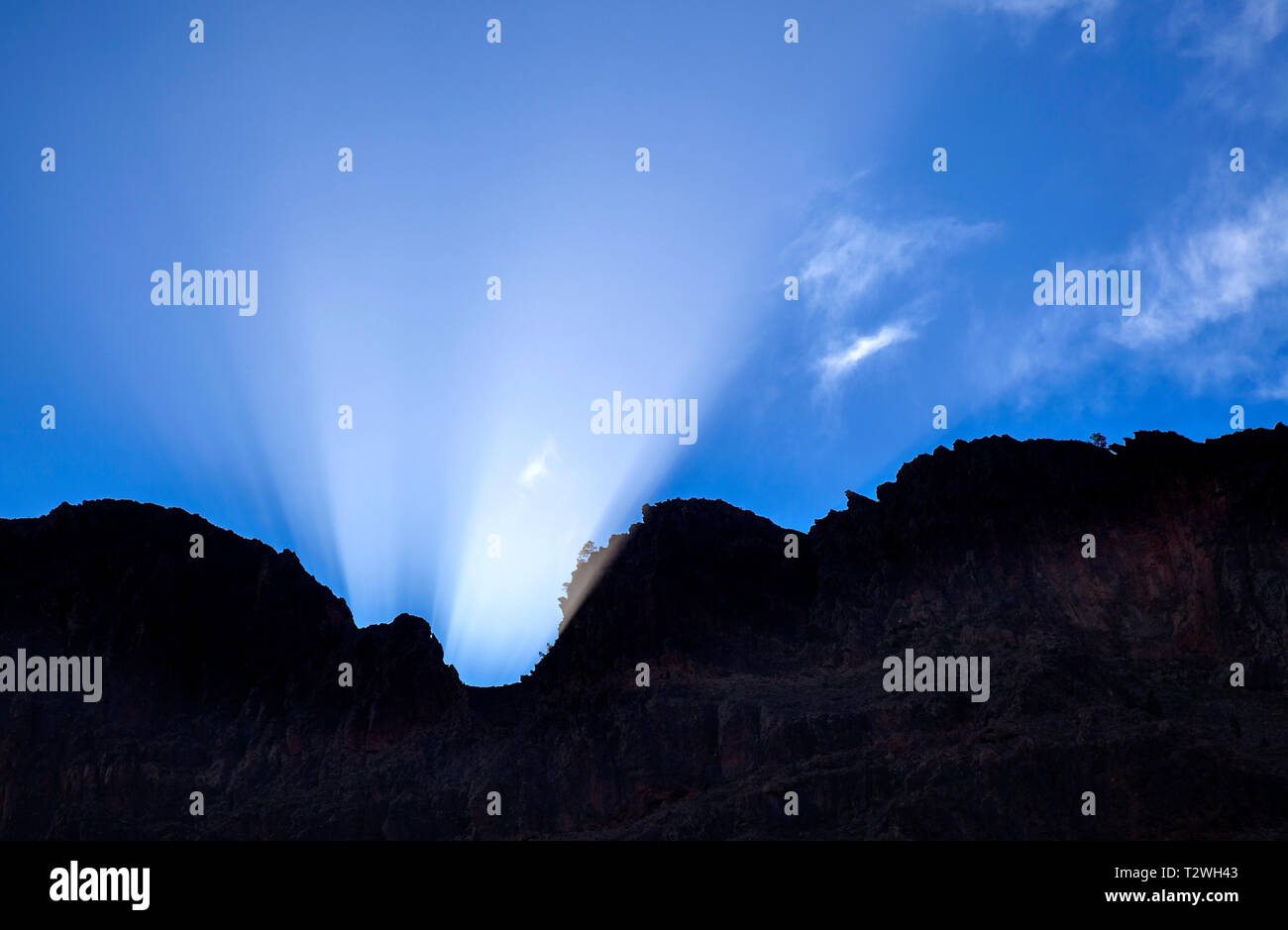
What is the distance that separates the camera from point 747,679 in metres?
73.6

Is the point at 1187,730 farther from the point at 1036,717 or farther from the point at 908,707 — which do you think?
the point at 908,707

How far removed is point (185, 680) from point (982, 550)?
62.9m

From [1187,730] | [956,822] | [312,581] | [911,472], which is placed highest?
[911,472]

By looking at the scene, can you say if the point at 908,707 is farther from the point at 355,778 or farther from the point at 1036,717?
the point at 355,778

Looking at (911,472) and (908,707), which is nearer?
(908,707)

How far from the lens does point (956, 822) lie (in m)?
54.8

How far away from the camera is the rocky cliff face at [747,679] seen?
5803cm

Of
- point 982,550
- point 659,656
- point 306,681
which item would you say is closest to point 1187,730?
point 982,550

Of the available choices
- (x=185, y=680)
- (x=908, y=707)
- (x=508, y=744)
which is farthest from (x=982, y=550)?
(x=185, y=680)

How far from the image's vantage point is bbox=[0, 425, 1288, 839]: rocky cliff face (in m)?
58.0

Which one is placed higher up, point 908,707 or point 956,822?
point 908,707

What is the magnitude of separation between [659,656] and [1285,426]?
155 ft
